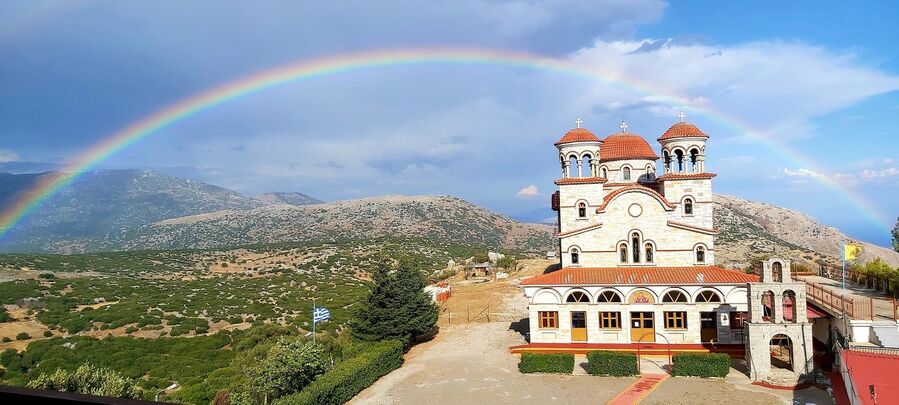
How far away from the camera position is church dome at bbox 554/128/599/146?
37.0m

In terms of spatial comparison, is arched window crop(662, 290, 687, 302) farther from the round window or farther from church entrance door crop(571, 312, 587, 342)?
the round window

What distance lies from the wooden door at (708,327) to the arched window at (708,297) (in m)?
0.75

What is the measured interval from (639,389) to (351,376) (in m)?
13.4

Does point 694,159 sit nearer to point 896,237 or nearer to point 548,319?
point 548,319

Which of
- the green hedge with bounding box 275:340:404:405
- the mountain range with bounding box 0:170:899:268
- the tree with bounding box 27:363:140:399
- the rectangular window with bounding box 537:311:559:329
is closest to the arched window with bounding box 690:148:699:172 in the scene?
the rectangular window with bounding box 537:311:559:329

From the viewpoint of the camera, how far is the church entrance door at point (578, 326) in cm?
3272

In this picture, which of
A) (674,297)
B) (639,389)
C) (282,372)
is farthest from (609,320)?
(282,372)

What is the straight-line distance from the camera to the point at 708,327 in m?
31.4

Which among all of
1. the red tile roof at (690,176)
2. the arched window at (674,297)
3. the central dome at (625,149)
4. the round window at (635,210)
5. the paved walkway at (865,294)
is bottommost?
the paved walkway at (865,294)

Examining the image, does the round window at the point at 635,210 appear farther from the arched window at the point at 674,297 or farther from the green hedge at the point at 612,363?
the green hedge at the point at 612,363

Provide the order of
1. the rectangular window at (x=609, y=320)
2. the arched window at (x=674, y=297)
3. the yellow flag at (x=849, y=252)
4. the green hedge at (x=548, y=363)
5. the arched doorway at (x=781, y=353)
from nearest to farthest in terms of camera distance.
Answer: the arched doorway at (x=781, y=353) < the green hedge at (x=548, y=363) < the arched window at (x=674, y=297) < the rectangular window at (x=609, y=320) < the yellow flag at (x=849, y=252)

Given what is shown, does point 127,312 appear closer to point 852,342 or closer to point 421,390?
point 421,390

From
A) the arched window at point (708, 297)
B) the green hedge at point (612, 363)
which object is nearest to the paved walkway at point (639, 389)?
the green hedge at point (612, 363)

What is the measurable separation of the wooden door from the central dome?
13517 mm
